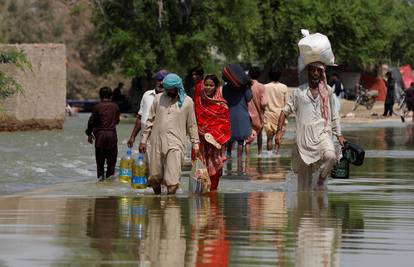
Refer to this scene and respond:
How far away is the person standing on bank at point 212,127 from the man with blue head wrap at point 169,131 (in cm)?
131

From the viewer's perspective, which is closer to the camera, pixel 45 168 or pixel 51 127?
pixel 45 168

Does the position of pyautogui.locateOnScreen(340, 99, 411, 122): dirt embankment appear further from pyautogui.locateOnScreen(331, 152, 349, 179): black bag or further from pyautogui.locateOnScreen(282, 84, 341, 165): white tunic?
pyautogui.locateOnScreen(282, 84, 341, 165): white tunic

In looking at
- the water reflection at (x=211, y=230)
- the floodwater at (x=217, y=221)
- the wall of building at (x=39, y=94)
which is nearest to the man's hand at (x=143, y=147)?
the floodwater at (x=217, y=221)

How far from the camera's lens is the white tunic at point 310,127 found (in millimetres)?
16609

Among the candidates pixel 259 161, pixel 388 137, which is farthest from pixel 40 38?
pixel 259 161

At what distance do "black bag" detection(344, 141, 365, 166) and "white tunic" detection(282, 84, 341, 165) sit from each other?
439 millimetres

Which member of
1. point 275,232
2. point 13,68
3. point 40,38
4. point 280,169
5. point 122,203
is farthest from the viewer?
point 40,38

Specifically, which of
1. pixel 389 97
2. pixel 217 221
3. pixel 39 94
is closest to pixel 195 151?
pixel 217 221

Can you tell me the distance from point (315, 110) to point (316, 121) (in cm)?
13

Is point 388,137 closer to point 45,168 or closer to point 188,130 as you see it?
point 45,168

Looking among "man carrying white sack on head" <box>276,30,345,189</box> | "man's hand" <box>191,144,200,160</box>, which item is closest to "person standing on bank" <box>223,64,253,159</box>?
"man's hand" <box>191,144,200,160</box>

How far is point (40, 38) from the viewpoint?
281ft

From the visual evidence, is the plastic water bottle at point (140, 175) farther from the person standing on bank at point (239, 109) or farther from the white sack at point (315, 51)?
the person standing on bank at point (239, 109)

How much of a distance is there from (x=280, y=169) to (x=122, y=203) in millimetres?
6919
